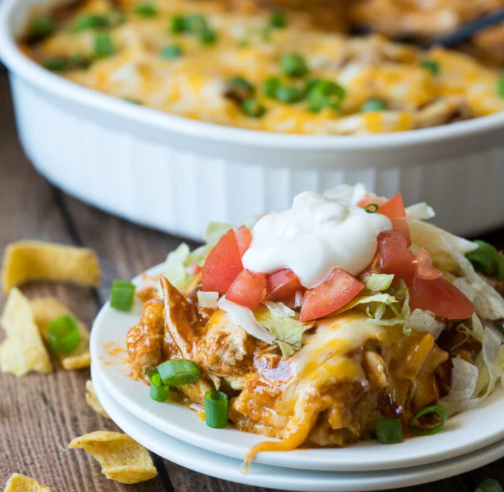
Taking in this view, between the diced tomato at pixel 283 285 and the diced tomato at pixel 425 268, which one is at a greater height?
the diced tomato at pixel 425 268

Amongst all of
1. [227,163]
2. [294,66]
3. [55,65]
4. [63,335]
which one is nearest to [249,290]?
[63,335]

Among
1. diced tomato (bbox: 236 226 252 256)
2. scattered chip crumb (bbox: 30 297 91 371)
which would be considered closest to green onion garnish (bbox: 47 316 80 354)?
scattered chip crumb (bbox: 30 297 91 371)

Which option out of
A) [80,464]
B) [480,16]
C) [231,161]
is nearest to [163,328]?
[80,464]

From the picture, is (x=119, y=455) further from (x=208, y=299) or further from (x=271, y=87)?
(x=271, y=87)

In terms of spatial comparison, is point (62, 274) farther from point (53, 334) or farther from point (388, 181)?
point (388, 181)

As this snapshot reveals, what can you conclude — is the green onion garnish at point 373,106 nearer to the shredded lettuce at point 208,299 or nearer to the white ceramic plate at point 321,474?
the shredded lettuce at point 208,299

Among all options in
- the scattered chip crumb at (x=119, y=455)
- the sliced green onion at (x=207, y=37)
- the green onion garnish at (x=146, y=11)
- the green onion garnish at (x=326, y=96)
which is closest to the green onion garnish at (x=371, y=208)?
the scattered chip crumb at (x=119, y=455)
